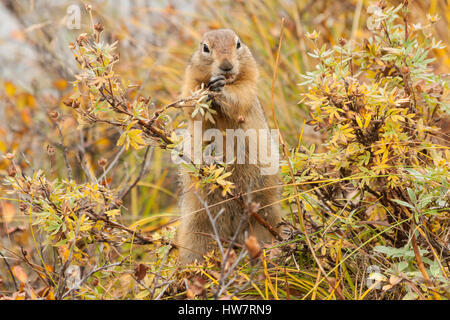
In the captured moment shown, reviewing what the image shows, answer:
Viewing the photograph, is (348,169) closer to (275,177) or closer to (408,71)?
(408,71)

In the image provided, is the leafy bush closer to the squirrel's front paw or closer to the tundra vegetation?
the tundra vegetation

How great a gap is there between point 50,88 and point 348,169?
147 inches

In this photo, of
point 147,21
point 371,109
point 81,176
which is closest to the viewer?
point 371,109

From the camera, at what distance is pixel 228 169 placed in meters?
3.01

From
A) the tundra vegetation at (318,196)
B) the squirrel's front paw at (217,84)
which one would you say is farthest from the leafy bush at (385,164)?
the squirrel's front paw at (217,84)

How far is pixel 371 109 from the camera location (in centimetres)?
230

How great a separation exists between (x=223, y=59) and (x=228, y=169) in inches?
26.2

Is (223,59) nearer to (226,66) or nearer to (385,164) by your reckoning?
(226,66)

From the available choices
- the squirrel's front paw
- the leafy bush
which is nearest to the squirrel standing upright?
the squirrel's front paw

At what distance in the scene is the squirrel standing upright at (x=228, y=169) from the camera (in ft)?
9.93

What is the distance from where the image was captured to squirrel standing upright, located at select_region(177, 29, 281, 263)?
3027mm

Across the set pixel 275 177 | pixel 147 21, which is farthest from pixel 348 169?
pixel 147 21

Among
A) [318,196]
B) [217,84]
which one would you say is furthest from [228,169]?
[318,196]

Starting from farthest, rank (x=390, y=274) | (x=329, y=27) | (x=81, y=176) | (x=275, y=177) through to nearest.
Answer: (x=329, y=27) < (x=81, y=176) < (x=275, y=177) < (x=390, y=274)
